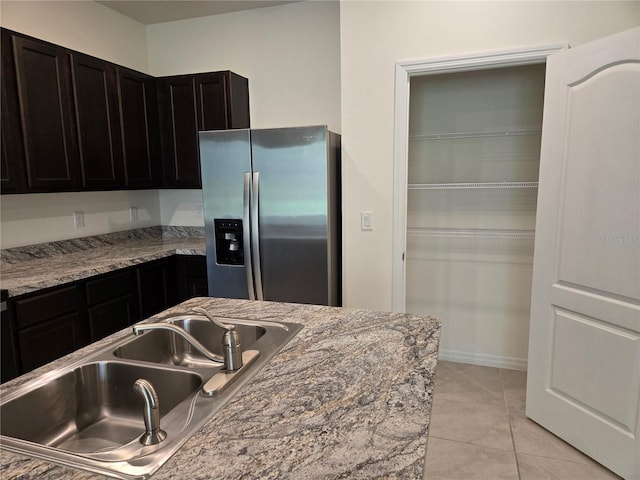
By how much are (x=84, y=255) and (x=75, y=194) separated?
50 cm

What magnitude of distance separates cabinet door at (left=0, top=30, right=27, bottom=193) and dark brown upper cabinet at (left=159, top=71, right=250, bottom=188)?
116cm

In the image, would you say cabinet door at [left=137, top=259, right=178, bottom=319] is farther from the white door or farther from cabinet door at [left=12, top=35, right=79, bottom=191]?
the white door

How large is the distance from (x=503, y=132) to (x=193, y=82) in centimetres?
239

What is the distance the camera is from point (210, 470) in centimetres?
76

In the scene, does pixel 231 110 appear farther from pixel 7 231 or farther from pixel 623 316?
pixel 623 316

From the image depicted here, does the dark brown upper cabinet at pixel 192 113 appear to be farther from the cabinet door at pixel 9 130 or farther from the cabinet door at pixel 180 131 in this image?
the cabinet door at pixel 9 130

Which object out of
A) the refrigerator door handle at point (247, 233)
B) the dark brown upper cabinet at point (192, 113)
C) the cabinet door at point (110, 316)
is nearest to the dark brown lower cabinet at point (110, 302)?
the cabinet door at point (110, 316)

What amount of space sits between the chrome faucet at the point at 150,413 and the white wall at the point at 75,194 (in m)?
2.44

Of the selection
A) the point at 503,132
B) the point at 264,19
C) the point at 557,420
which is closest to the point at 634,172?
the point at 503,132

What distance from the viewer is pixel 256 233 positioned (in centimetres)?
271

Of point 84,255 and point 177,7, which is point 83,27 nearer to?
point 177,7

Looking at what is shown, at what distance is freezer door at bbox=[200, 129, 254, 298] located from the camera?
2.71m

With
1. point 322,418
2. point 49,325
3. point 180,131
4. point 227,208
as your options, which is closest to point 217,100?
point 180,131

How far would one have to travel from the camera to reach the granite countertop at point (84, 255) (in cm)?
228
